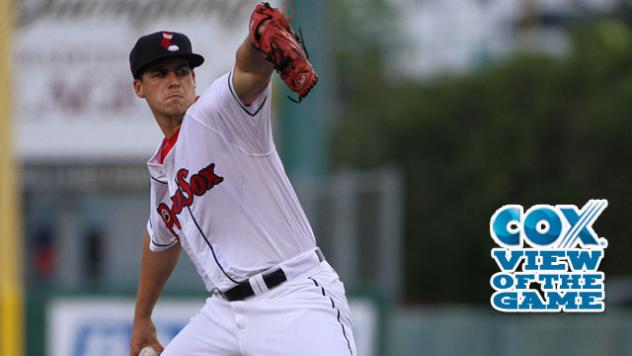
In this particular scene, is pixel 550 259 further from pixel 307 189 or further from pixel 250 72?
pixel 307 189

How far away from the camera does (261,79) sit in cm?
373

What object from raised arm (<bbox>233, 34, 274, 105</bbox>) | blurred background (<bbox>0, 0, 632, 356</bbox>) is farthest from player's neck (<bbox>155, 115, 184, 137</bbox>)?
blurred background (<bbox>0, 0, 632, 356</bbox>)

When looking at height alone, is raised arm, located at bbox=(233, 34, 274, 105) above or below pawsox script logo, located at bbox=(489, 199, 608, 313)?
above

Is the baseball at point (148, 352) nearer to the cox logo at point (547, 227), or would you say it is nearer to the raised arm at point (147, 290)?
the raised arm at point (147, 290)

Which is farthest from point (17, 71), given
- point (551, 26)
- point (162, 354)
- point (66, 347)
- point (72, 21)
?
point (551, 26)

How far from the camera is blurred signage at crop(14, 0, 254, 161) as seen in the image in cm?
1147

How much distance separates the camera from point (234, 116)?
3904mm

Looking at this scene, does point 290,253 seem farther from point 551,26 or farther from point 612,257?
point 551,26

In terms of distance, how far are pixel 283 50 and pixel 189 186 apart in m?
0.74

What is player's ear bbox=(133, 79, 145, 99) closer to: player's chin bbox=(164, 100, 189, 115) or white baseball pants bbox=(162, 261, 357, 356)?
player's chin bbox=(164, 100, 189, 115)

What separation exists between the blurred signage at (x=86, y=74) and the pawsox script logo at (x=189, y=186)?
725 cm

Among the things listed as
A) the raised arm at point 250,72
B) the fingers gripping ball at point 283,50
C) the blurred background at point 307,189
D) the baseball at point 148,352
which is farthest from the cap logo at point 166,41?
the blurred background at point 307,189

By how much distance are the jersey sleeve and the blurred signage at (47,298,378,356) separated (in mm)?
4862

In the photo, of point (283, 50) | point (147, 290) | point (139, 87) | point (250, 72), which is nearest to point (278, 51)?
point (283, 50)
